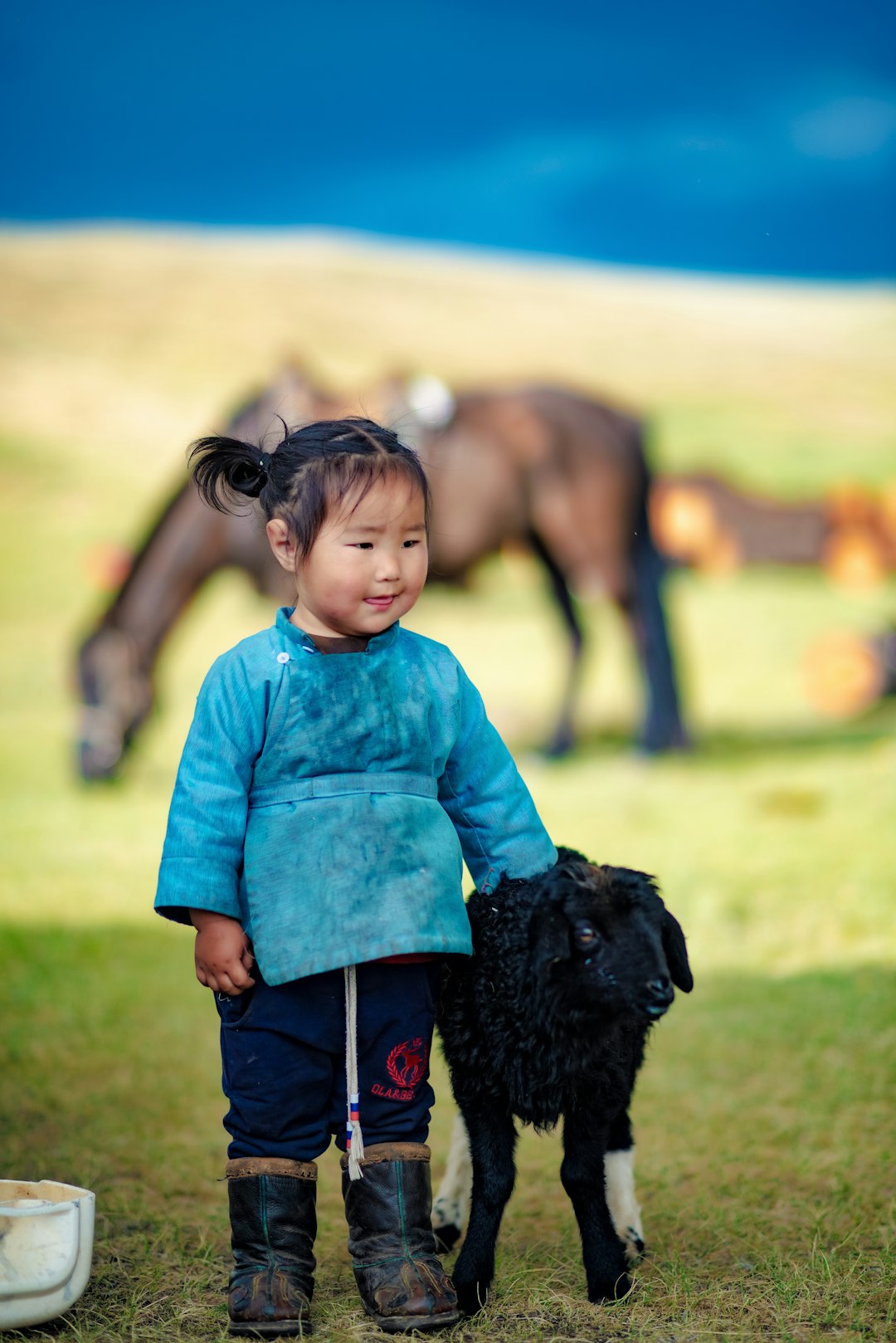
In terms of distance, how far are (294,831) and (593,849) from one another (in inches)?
158

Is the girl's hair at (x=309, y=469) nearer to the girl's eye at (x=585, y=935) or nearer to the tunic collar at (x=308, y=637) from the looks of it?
the tunic collar at (x=308, y=637)

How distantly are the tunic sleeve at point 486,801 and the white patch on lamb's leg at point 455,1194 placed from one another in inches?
22.6

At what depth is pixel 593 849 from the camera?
6043 millimetres

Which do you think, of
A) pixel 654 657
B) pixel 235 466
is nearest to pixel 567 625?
pixel 654 657

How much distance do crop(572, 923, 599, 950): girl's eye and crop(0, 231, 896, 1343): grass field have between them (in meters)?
0.66

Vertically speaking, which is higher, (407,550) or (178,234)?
(178,234)

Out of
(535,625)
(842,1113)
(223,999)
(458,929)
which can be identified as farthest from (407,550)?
(535,625)

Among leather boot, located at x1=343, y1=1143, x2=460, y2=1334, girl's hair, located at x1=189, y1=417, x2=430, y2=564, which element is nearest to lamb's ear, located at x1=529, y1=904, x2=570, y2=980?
leather boot, located at x1=343, y1=1143, x2=460, y2=1334

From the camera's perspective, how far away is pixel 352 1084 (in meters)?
2.16

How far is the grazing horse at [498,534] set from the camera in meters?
7.46

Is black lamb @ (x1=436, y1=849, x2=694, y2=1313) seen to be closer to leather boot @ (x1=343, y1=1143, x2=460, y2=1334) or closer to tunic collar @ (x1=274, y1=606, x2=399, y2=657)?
leather boot @ (x1=343, y1=1143, x2=460, y2=1334)

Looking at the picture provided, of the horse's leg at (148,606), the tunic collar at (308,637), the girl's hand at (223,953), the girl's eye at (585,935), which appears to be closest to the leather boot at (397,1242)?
the girl's hand at (223,953)

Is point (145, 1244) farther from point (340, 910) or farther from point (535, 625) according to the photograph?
point (535, 625)

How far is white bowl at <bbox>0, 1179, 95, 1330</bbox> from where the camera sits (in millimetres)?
2070
